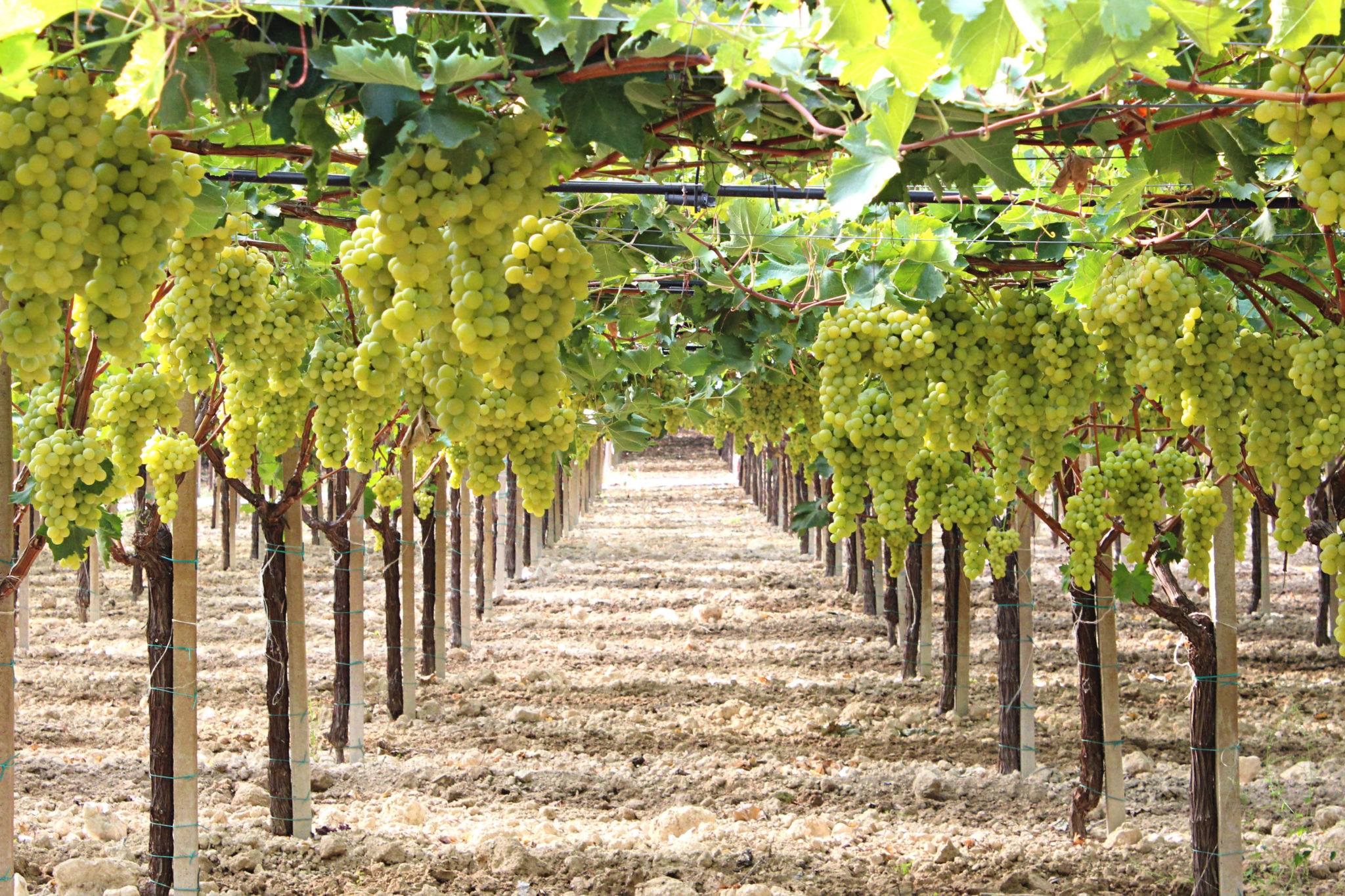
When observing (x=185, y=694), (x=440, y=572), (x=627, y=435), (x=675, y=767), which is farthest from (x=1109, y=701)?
(x=440, y=572)

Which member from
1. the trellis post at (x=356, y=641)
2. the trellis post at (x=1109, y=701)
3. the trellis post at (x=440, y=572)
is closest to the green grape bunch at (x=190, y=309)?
the trellis post at (x=356, y=641)

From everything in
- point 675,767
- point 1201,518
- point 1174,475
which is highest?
point 1174,475

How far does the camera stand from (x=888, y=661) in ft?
29.4

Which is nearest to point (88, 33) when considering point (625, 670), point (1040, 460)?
point (1040, 460)

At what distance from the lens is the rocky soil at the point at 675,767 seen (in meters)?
4.52

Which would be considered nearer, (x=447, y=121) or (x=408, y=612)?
(x=447, y=121)

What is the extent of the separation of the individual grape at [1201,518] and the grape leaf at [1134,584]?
0.27 metres

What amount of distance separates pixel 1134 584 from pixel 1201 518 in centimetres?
47

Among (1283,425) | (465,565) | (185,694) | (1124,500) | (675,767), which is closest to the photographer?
(1283,425)

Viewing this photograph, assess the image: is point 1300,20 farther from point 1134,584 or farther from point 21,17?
point 1134,584

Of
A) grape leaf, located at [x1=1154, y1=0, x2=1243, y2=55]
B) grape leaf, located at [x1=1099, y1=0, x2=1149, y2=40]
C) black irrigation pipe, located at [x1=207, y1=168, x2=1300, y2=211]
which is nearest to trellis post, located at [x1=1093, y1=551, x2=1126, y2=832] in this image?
black irrigation pipe, located at [x1=207, y1=168, x2=1300, y2=211]

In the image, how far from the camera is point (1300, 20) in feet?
4.94

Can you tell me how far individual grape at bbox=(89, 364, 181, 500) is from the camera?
9.74 ft

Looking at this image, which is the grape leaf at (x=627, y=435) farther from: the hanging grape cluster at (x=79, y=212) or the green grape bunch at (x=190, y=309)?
the hanging grape cluster at (x=79, y=212)
